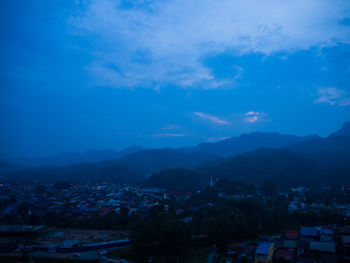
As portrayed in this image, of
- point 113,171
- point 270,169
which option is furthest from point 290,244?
point 113,171

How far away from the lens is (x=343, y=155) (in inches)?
1534

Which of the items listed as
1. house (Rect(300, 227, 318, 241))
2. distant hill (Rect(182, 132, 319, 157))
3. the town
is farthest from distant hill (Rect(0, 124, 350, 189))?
distant hill (Rect(182, 132, 319, 157))

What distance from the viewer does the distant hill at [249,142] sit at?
292 feet

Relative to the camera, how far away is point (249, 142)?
3642 inches

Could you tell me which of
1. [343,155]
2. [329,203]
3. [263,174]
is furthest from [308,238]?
[343,155]

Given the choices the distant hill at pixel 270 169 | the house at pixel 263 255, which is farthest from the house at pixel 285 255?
the distant hill at pixel 270 169

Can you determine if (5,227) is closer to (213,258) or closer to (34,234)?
(34,234)

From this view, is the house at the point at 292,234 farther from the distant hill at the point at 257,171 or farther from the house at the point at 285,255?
the distant hill at the point at 257,171

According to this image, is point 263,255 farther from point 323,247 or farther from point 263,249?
point 323,247

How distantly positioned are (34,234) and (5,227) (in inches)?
78.0

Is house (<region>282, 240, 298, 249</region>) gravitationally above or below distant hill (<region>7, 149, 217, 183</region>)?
below

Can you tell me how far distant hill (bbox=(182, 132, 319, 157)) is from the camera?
89.1 meters

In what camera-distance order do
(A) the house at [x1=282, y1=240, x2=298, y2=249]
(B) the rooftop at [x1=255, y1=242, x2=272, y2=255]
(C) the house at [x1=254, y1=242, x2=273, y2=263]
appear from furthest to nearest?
(A) the house at [x1=282, y1=240, x2=298, y2=249]
(B) the rooftop at [x1=255, y1=242, x2=272, y2=255]
(C) the house at [x1=254, y1=242, x2=273, y2=263]

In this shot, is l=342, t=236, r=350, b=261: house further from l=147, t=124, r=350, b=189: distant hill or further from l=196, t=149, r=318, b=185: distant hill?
l=196, t=149, r=318, b=185: distant hill
